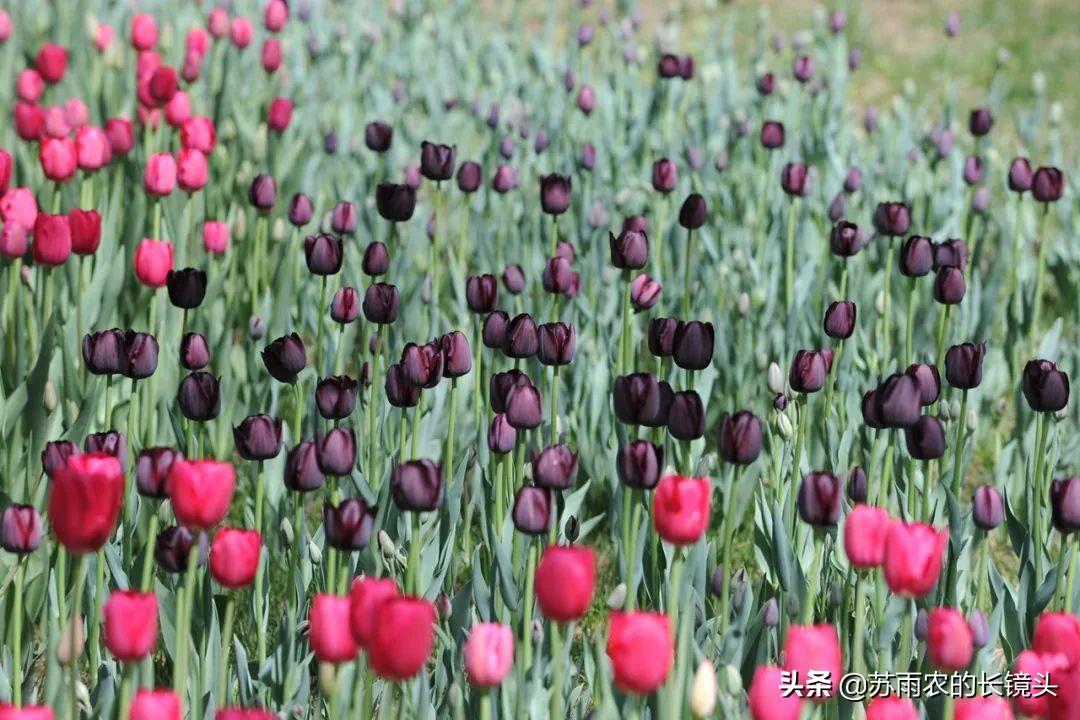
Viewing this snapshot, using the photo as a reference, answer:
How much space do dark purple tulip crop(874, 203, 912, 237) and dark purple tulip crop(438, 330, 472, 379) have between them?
4.43ft

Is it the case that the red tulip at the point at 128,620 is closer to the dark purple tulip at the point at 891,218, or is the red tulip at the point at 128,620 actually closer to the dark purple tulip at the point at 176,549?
the dark purple tulip at the point at 176,549

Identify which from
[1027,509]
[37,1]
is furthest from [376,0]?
[1027,509]

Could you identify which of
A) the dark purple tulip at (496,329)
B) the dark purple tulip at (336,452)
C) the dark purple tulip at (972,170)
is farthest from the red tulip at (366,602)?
the dark purple tulip at (972,170)

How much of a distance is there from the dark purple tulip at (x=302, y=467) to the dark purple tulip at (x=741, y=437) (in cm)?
64

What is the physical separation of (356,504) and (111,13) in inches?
197

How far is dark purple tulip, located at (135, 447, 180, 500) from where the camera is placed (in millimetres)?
2156

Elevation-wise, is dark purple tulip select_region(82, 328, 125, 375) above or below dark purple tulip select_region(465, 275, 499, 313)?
below

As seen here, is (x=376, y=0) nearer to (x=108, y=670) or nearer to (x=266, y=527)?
(x=266, y=527)

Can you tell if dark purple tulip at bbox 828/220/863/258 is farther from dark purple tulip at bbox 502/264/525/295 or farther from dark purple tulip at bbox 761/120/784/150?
dark purple tulip at bbox 761/120/784/150

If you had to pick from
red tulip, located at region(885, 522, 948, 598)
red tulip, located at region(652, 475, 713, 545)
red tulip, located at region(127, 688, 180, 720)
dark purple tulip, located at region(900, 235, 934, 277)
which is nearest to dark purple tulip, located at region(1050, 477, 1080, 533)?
red tulip, located at region(885, 522, 948, 598)

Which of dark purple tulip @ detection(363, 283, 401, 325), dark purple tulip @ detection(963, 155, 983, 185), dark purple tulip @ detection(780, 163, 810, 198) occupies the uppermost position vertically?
dark purple tulip @ detection(963, 155, 983, 185)

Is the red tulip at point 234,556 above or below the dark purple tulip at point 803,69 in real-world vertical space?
below

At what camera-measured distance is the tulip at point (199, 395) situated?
7.77ft

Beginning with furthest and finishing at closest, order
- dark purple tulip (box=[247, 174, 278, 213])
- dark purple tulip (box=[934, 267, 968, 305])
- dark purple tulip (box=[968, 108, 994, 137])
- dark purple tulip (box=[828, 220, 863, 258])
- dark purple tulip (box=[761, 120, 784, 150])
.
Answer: dark purple tulip (box=[968, 108, 994, 137]) < dark purple tulip (box=[761, 120, 784, 150]) < dark purple tulip (box=[247, 174, 278, 213]) < dark purple tulip (box=[828, 220, 863, 258]) < dark purple tulip (box=[934, 267, 968, 305])
